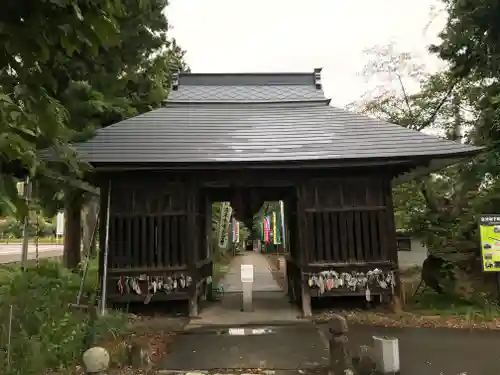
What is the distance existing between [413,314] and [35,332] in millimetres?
7001

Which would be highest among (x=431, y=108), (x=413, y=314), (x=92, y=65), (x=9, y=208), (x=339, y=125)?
(x=431, y=108)

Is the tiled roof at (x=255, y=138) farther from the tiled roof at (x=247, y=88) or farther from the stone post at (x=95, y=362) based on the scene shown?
the stone post at (x=95, y=362)

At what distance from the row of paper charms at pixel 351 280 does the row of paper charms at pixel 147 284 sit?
2859 mm

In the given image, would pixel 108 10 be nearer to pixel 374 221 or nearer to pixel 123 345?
pixel 123 345

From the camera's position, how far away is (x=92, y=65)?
32.9ft

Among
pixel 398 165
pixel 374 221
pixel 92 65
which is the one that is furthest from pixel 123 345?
pixel 92 65

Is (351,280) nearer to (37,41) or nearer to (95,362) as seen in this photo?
(95,362)

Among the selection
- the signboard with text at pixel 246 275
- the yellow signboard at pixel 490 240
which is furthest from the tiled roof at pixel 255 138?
the signboard with text at pixel 246 275

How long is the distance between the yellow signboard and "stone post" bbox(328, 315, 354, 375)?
5.31 m

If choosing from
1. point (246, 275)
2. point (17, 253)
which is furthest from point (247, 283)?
point (17, 253)

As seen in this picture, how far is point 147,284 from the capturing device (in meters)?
8.59

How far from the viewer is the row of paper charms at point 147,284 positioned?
855 cm

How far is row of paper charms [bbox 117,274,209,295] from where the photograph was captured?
8547mm

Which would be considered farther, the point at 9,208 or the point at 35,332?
the point at 35,332
